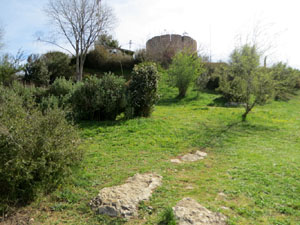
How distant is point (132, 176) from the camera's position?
420cm

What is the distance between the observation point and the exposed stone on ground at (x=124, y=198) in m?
2.98

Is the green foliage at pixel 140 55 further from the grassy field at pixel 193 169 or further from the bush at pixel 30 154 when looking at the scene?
the bush at pixel 30 154

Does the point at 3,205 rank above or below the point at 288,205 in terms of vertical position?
above

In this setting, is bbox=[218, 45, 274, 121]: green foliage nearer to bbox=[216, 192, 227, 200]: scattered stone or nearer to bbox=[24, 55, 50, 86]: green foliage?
bbox=[216, 192, 227, 200]: scattered stone

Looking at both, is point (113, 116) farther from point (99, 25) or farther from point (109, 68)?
point (109, 68)

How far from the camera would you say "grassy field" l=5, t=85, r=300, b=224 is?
3.10m

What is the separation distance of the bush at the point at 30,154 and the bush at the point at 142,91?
4683 mm

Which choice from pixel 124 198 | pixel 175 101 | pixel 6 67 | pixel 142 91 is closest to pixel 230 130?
pixel 142 91

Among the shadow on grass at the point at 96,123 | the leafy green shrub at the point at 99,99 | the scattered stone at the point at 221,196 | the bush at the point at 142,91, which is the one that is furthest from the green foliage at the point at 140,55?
the scattered stone at the point at 221,196

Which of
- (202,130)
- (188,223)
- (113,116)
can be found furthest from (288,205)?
(113,116)

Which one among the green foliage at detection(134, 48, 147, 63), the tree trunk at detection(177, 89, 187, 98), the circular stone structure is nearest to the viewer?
the tree trunk at detection(177, 89, 187, 98)

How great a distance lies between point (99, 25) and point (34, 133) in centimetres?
2151

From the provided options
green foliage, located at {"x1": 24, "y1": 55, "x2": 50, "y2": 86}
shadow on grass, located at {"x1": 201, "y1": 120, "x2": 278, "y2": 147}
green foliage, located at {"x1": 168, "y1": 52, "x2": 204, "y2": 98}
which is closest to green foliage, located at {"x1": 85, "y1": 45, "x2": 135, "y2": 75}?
green foliage, located at {"x1": 24, "y1": 55, "x2": 50, "y2": 86}

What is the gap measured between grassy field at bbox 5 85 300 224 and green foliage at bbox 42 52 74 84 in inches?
621
